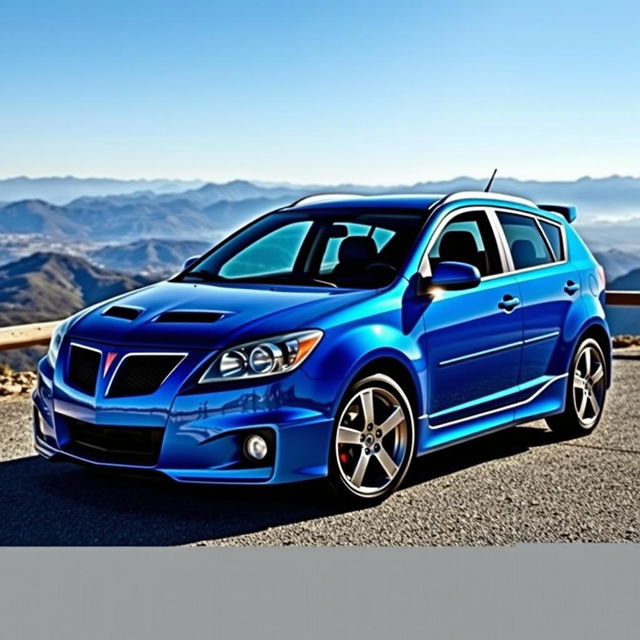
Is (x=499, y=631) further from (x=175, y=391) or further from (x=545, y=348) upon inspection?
(x=545, y=348)

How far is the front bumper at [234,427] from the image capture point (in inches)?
224

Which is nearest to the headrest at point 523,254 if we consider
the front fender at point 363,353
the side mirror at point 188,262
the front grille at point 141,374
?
the front fender at point 363,353

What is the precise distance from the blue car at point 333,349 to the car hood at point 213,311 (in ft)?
0.04

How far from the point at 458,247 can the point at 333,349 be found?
171 centimetres

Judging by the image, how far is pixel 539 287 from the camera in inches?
301

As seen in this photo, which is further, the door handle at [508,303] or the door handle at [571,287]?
the door handle at [571,287]

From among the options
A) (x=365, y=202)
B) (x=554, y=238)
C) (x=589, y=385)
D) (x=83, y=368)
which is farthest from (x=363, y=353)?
(x=589, y=385)

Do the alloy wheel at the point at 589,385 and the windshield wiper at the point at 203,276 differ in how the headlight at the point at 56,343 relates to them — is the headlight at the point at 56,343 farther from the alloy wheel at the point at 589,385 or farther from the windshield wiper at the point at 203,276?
the alloy wheel at the point at 589,385

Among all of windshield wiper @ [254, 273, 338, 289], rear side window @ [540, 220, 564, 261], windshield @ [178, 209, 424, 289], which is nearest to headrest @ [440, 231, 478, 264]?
windshield @ [178, 209, 424, 289]

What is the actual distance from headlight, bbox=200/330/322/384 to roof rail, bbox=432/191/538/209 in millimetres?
1749

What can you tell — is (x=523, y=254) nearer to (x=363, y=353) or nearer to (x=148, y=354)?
(x=363, y=353)

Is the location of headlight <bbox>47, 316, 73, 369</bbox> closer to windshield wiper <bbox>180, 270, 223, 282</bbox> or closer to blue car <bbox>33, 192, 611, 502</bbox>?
blue car <bbox>33, 192, 611, 502</bbox>

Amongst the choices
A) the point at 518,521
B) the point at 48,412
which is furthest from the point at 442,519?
the point at 48,412

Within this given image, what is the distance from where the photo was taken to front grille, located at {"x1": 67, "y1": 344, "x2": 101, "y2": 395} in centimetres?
607
